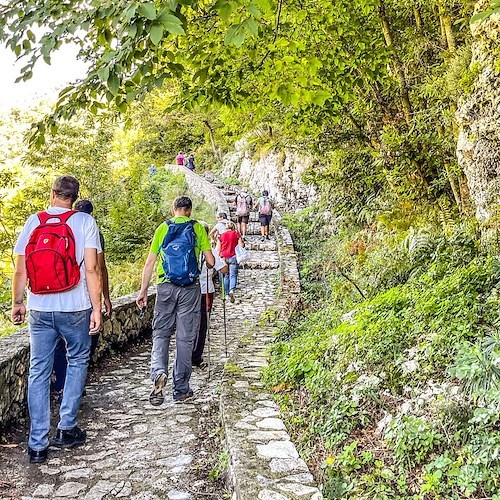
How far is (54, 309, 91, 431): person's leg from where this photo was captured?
3.97 meters

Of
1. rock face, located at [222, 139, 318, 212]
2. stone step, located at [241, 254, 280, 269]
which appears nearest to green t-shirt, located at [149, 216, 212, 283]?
stone step, located at [241, 254, 280, 269]

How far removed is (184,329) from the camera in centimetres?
523

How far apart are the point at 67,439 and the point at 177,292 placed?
168 centimetres

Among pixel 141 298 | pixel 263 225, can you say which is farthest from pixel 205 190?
pixel 141 298

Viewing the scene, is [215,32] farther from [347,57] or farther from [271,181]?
[271,181]

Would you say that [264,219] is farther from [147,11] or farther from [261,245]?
[147,11]

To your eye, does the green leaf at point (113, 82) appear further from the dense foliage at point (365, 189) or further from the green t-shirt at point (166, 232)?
the green t-shirt at point (166, 232)

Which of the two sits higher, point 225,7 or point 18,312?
point 225,7

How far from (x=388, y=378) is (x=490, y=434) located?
3.70 feet

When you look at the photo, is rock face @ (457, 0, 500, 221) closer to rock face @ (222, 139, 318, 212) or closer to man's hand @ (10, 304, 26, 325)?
man's hand @ (10, 304, 26, 325)

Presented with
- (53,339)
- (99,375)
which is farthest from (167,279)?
(99,375)

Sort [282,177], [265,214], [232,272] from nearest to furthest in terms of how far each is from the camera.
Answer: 1. [232,272]
2. [265,214]
3. [282,177]

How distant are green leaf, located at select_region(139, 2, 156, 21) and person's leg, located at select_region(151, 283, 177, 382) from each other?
11.0 feet

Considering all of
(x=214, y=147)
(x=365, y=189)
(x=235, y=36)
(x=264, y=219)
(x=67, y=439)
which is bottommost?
(x=67, y=439)
